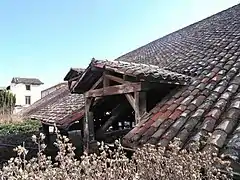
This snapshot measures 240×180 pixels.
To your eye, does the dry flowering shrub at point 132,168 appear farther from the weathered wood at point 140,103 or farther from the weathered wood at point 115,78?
the weathered wood at point 115,78

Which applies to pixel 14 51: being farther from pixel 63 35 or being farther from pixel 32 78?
pixel 32 78

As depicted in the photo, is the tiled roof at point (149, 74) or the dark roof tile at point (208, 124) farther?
the tiled roof at point (149, 74)

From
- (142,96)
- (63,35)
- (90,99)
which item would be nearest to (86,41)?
(63,35)

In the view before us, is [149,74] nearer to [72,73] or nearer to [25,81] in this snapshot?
[72,73]

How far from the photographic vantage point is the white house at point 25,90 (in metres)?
48.6

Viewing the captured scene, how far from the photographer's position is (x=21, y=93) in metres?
49.3

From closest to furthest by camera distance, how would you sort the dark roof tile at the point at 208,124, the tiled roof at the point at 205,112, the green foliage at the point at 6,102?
the tiled roof at the point at 205,112 → the dark roof tile at the point at 208,124 → the green foliage at the point at 6,102

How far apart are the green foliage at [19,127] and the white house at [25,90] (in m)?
30.7

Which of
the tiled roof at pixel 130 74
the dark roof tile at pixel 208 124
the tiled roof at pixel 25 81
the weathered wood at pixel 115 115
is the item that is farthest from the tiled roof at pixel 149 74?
the tiled roof at pixel 25 81

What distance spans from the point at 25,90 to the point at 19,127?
32593 mm

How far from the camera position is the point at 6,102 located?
2411 cm

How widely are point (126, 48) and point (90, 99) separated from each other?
52.9 feet

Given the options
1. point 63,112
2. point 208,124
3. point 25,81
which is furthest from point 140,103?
point 25,81

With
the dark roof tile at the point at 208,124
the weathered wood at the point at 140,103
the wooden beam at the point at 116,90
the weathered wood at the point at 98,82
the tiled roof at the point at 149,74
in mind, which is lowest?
the dark roof tile at the point at 208,124
